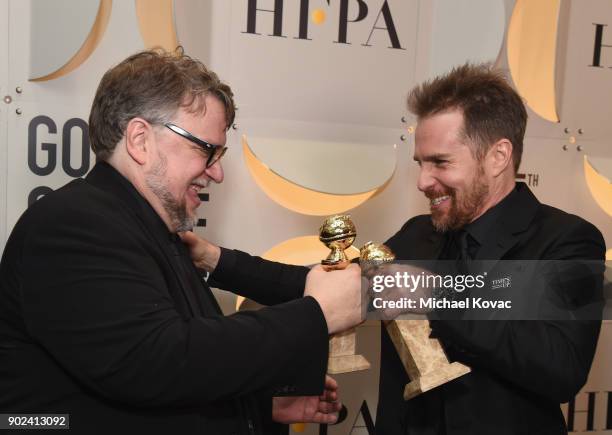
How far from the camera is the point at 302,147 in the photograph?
2.33 meters

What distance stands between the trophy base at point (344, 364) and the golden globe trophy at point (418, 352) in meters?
0.10

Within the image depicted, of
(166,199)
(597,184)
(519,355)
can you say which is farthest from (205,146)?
(597,184)

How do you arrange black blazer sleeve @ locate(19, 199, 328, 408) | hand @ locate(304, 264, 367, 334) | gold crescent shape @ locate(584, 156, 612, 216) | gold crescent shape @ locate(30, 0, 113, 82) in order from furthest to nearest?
gold crescent shape @ locate(584, 156, 612, 216), gold crescent shape @ locate(30, 0, 113, 82), hand @ locate(304, 264, 367, 334), black blazer sleeve @ locate(19, 199, 328, 408)

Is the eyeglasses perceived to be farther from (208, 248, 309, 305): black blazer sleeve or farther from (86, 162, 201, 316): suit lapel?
(208, 248, 309, 305): black blazer sleeve

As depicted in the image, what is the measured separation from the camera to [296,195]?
238 cm

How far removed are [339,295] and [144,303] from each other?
391 millimetres

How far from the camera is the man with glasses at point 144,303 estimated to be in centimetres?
105

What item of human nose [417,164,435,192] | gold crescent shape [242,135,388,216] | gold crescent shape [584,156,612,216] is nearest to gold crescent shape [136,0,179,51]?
gold crescent shape [242,135,388,216]

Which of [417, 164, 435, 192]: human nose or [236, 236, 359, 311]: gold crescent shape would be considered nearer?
[417, 164, 435, 192]: human nose

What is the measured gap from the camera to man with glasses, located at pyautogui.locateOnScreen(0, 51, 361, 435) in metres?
1.05

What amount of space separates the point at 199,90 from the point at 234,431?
740 mm

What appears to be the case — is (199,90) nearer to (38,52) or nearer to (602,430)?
(38,52)

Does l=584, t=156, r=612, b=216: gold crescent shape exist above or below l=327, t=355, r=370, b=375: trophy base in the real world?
above

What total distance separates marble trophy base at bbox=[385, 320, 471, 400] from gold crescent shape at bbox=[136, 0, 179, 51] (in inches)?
52.7
